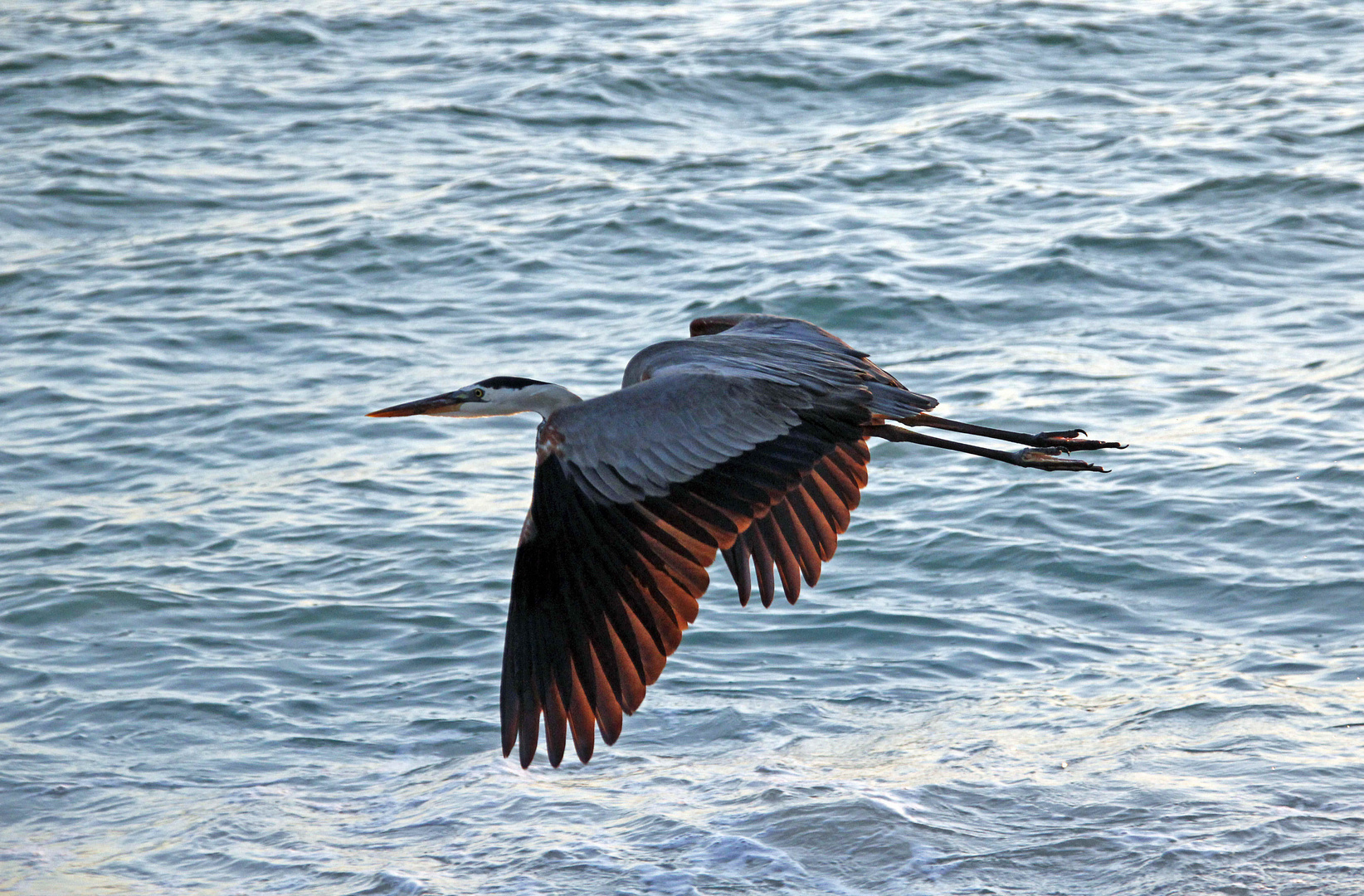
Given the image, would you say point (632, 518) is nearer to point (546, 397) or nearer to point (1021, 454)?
point (546, 397)

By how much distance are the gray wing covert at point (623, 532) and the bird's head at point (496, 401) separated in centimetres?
62

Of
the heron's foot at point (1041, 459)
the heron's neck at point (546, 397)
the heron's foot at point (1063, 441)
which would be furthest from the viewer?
the heron's foot at point (1041, 459)

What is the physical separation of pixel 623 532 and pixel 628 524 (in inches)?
1.1

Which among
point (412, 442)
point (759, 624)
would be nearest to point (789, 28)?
point (412, 442)

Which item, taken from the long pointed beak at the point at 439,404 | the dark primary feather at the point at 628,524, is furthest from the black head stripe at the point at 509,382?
the dark primary feather at the point at 628,524

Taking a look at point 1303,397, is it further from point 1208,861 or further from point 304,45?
point 304,45

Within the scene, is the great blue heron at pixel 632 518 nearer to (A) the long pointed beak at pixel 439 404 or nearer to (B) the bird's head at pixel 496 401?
(B) the bird's head at pixel 496 401

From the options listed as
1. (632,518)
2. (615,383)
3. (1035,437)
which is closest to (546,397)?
(632,518)

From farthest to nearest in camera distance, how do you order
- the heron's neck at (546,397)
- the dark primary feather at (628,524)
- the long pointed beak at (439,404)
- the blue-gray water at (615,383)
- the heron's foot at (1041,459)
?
the heron's foot at (1041,459) → the blue-gray water at (615,383) → the long pointed beak at (439,404) → the heron's neck at (546,397) → the dark primary feather at (628,524)

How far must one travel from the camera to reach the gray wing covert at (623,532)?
4703 mm

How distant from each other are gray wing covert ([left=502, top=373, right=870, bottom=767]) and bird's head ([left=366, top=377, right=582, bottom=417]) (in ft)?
2.05

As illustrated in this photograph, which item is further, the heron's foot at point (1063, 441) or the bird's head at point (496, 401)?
the heron's foot at point (1063, 441)

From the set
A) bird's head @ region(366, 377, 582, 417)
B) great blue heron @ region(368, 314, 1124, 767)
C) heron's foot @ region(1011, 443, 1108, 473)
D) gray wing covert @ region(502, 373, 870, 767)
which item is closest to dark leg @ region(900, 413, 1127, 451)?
heron's foot @ region(1011, 443, 1108, 473)

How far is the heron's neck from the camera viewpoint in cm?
564
